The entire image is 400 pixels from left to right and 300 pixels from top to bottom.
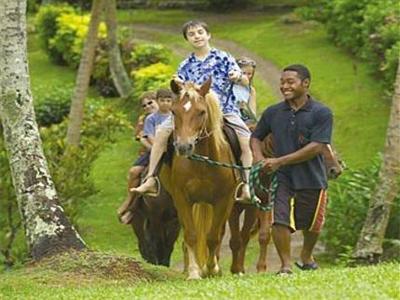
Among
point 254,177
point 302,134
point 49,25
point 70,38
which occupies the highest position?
point 302,134

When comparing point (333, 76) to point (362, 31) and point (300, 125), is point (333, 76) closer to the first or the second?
point (362, 31)

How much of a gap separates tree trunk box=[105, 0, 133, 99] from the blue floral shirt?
16.6 m

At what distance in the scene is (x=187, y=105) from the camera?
11.4 m

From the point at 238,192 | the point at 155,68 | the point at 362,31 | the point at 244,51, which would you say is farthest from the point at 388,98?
the point at 238,192

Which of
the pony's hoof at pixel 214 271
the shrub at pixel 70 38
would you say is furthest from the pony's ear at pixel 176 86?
the shrub at pixel 70 38

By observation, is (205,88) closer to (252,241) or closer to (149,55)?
(252,241)

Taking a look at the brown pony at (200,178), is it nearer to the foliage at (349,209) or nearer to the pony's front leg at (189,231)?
the pony's front leg at (189,231)

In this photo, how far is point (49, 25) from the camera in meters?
39.5

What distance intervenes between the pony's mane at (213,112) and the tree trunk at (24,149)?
6.46 feet

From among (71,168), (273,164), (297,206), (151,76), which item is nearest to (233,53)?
(151,76)

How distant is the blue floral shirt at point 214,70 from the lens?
40.2 ft

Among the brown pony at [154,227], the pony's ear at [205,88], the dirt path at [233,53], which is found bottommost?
the dirt path at [233,53]

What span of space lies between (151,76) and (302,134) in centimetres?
1943

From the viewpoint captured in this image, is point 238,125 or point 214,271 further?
point 214,271
